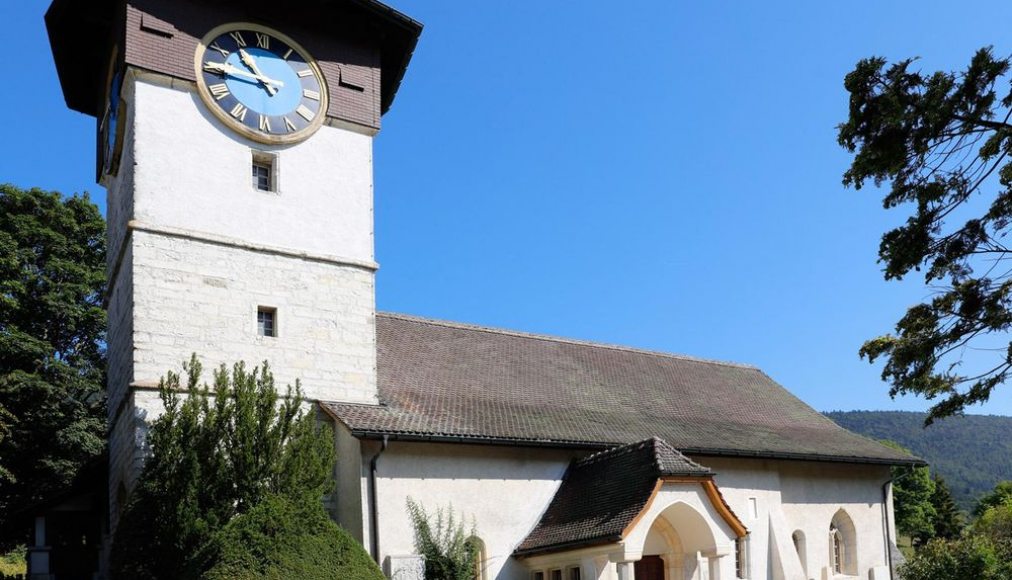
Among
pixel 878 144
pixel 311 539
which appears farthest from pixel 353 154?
pixel 878 144

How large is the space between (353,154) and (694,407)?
1112 centimetres

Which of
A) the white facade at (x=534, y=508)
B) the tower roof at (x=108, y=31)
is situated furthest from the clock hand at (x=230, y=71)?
the white facade at (x=534, y=508)

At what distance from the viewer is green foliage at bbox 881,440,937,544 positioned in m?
69.9

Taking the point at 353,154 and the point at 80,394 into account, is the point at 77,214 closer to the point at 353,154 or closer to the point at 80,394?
the point at 80,394

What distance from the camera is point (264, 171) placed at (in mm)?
21672

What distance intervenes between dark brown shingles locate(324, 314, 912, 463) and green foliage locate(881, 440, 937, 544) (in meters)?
44.7

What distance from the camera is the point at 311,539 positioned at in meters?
16.6

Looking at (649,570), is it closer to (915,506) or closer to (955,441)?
(915,506)

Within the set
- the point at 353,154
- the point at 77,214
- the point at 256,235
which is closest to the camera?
the point at 256,235

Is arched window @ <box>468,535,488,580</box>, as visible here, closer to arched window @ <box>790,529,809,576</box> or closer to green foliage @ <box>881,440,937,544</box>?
arched window @ <box>790,529,809,576</box>

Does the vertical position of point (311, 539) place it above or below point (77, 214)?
below

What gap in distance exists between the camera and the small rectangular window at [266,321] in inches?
810

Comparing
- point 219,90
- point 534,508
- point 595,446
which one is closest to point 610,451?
point 595,446

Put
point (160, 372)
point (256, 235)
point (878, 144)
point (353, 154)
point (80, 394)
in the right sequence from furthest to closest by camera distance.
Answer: point (80, 394) < point (353, 154) < point (256, 235) < point (160, 372) < point (878, 144)
